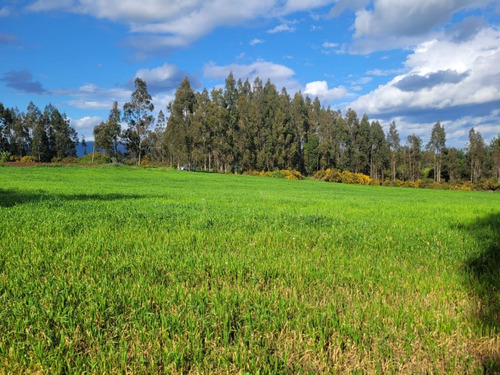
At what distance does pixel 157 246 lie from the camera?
4.64 metres

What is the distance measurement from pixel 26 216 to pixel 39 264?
3.68 meters

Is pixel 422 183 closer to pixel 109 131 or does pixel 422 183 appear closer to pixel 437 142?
pixel 437 142

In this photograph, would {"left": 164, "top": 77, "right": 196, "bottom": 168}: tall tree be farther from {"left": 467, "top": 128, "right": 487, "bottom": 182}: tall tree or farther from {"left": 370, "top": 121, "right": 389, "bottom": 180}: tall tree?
{"left": 467, "top": 128, "right": 487, "bottom": 182}: tall tree

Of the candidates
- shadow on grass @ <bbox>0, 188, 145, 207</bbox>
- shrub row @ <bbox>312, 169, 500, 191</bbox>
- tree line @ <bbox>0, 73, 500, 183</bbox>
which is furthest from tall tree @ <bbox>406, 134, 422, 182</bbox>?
shadow on grass @ <bbox>0, 188, 145, 207</bbox>

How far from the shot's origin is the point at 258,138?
274 ft

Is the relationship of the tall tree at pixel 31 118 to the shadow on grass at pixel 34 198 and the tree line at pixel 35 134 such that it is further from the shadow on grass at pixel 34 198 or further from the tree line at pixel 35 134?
the shadow on grass at pixel 34 198

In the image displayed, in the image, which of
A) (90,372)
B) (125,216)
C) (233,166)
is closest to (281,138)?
(233,166)

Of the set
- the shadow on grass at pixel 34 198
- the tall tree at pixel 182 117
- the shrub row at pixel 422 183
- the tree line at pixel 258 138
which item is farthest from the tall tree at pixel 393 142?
the shadow on grass at pixel 34 198

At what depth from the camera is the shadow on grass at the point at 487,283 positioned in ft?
8.21

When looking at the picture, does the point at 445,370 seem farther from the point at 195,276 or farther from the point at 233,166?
the point at 233,166

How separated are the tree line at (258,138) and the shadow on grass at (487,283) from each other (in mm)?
67820

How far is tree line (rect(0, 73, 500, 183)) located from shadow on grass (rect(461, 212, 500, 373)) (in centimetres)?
6782

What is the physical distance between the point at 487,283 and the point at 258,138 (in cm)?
8120

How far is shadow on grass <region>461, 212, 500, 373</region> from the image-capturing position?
250cm
